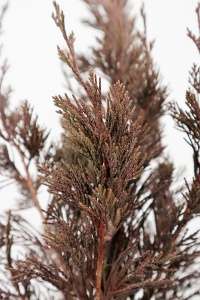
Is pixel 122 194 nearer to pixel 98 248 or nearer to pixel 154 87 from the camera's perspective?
pixel 98 248

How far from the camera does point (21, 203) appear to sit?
2148 mm

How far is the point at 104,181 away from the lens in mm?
1018

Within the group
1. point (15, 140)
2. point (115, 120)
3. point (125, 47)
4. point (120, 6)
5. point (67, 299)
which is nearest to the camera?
point (115, 120)

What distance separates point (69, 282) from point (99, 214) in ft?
1.14

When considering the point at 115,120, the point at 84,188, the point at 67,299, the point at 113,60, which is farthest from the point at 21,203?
the point at 115,120

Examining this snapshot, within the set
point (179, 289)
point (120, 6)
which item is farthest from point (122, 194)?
point (120, 6)

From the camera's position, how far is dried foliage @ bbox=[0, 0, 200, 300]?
99cm

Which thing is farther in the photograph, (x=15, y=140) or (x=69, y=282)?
(x=15, y=140)

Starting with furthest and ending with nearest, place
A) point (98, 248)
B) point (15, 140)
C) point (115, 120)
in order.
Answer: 1. point (15, 140)
2. point (98, 248)
3. point (115, 120)

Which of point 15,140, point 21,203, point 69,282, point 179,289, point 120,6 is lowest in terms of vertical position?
point 179,289

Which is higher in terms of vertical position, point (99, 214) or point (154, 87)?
point (154, 87)

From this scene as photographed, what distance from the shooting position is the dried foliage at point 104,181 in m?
0.99

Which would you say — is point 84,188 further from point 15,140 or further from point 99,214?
point 15,140

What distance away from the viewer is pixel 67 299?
149cm
